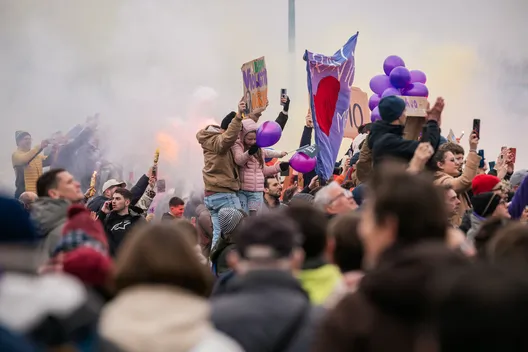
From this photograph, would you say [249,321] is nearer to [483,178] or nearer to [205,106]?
[483,178]

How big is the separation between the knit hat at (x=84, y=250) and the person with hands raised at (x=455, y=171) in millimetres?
3678

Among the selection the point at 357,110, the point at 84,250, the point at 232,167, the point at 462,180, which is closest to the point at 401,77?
the point at 232,167

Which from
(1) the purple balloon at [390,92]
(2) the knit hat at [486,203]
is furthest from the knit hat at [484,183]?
(1) the purple balloon at [390,92]

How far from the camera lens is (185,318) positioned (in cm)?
316

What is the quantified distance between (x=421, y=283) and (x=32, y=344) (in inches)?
50.3

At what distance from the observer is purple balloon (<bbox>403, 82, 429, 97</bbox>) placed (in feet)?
33.9

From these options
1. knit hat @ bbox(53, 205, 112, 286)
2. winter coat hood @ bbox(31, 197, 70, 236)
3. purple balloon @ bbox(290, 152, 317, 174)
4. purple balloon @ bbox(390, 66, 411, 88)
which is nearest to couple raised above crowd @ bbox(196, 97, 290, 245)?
purple balloon @ bbox(290, 152, 317, 174)

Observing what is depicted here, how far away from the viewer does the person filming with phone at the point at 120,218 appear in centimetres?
854

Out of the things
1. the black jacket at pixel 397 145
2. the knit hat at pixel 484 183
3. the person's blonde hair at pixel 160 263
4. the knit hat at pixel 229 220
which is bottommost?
the knit hat at pixel 229 220

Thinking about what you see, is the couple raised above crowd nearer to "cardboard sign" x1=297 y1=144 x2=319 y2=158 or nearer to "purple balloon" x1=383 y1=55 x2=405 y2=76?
"cardboard sign" x1=297 y1=144 x2=319 y2=158

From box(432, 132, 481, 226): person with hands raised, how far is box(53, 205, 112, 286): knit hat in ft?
12.1

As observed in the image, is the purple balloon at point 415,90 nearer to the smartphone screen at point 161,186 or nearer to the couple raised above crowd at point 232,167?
the couple raised above crowd at point 232,167

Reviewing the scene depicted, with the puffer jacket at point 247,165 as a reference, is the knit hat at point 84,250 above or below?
above

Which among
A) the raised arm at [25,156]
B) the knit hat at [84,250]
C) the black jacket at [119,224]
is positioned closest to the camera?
the knit hat at [84,250]
